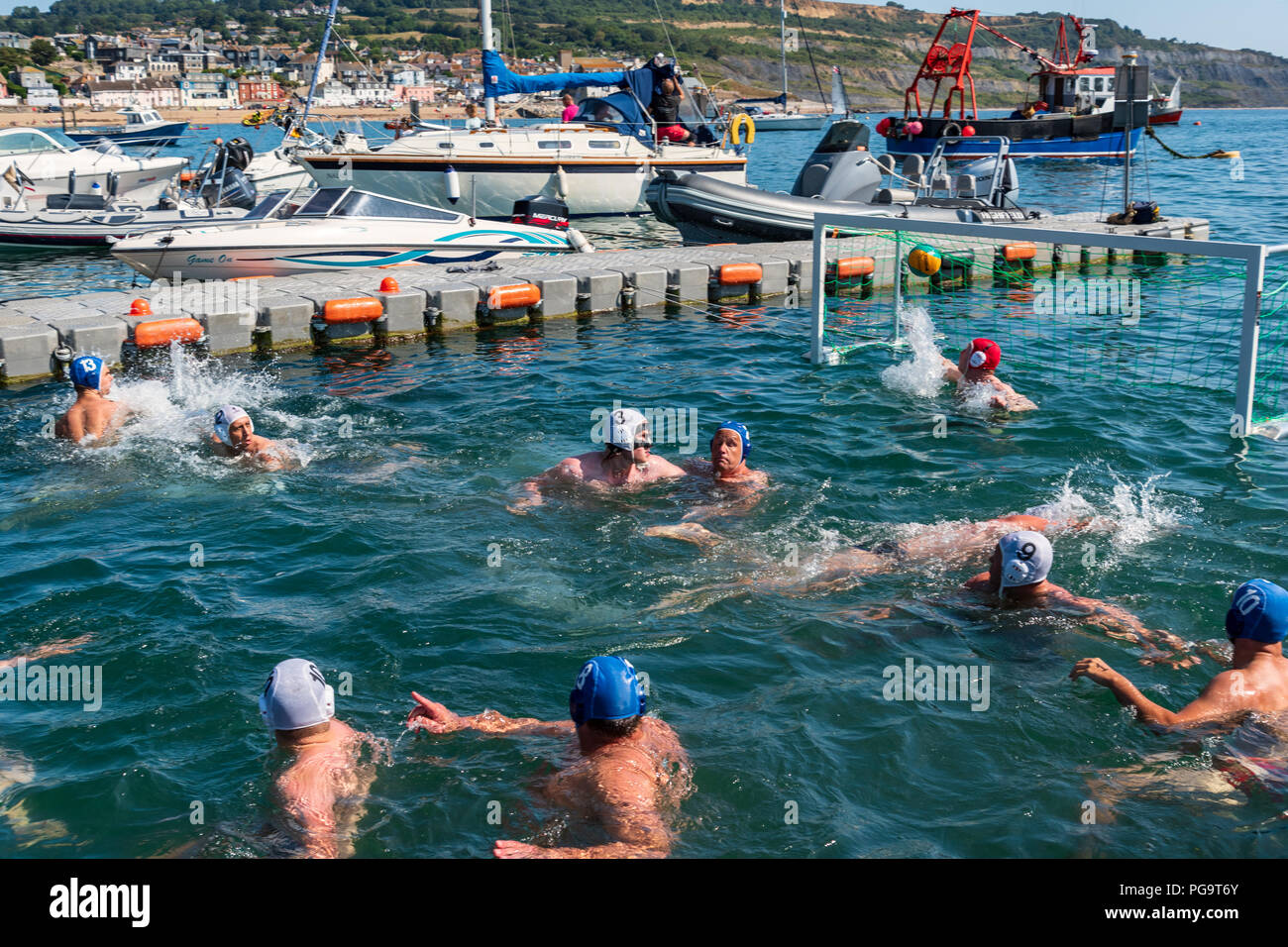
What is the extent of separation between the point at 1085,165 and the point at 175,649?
165 ft

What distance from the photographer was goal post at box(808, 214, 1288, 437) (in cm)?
1055

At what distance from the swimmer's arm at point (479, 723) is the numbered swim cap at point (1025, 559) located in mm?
2844

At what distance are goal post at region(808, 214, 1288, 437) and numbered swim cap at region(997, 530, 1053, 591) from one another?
183 inches

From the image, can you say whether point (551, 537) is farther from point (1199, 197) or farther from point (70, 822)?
point (1199, 197)

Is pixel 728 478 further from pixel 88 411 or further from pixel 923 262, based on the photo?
pixel 923 262

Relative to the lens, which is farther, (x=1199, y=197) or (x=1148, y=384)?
(x=1199, y=197)

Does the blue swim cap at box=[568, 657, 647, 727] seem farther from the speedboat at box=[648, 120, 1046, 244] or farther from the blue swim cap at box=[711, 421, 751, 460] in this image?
the speedboat at box=[648, 120, 1046, 244]

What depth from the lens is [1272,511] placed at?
8.62 metres

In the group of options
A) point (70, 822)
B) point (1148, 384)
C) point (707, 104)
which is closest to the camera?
point (70, 822)

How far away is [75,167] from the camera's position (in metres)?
27.7

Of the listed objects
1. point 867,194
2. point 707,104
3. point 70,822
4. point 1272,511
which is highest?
point 707,104

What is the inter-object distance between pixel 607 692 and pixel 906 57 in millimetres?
170639

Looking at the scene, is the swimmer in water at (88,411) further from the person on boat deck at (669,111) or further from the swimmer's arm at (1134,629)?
the person on boat deck at (669,111)
